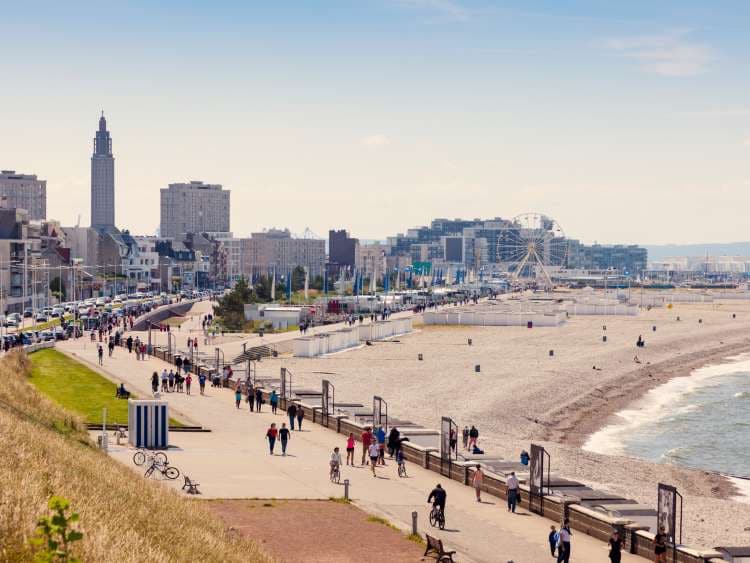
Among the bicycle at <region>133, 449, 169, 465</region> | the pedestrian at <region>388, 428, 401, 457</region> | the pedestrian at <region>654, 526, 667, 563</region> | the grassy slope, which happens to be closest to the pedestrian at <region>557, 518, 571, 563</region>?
the pedestrian at <region>654, 526, 667, 563</region>

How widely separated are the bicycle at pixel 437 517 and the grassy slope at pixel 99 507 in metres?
4.65

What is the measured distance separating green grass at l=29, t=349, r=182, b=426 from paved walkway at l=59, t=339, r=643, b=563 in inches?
98.6

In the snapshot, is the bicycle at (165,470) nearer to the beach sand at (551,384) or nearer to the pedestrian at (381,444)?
the pedestrian at (381,444)

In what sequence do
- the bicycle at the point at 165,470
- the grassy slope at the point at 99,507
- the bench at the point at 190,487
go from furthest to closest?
1. the bicycle at the point at 165,470
2. the bench at the point at 190,487
3. the grassy slope at the point at 99,507

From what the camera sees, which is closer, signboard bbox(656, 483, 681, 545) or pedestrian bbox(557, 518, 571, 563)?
pedestrian bbox(557, 518, 571, 563)

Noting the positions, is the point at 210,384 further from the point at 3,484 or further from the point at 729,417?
the point at 3,484

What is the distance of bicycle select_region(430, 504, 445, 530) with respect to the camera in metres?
24.3

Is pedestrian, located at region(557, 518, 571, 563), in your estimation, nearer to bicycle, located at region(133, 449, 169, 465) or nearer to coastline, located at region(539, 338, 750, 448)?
bicycle, located at region(133, 449, 169, 465)

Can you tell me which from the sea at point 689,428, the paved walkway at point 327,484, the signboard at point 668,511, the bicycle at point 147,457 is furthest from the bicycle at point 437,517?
the sea at point 689,428

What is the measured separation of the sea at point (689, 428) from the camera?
143ft

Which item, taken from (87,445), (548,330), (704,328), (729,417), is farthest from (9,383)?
(704,328)

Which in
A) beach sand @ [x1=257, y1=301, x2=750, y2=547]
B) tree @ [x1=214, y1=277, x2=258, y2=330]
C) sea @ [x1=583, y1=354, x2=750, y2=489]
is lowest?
sea @ [x1=583, y1=354, x2=750, y2=489]

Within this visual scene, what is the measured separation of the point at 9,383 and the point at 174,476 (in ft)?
36.5

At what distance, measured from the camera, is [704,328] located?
389 ft
